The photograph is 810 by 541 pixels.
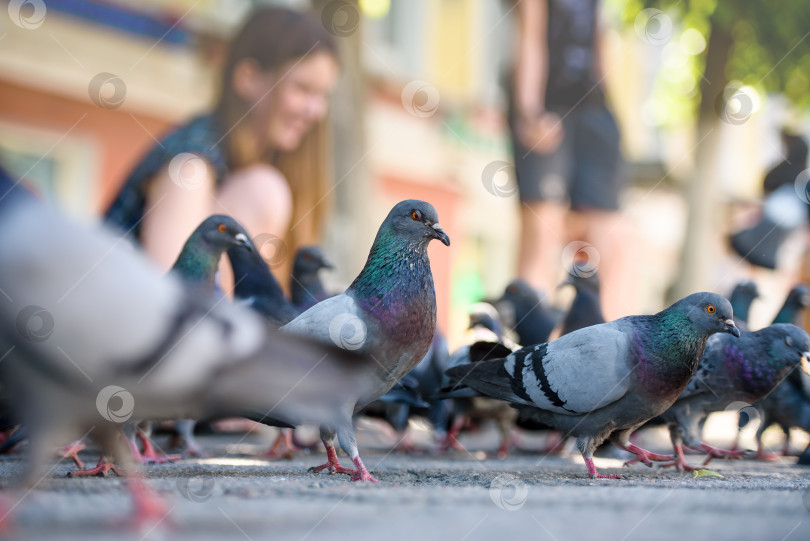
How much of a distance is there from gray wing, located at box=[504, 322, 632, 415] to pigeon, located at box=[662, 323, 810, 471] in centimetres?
79

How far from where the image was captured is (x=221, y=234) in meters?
4.73

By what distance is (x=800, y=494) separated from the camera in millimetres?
3490

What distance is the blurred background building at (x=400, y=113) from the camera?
895 centimetres

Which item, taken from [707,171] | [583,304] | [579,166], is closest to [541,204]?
[579,166]

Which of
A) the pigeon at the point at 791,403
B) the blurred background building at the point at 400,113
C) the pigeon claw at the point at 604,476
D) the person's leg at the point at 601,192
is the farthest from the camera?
the person's leg at the point at 601,192

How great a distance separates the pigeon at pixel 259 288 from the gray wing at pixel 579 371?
1.25m

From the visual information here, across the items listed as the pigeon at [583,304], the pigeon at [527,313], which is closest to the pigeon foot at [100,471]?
the pigeon at [583,304]

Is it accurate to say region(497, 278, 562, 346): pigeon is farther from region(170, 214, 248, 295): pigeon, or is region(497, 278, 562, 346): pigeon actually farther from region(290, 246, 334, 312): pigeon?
region(170, 214, 248, 295): pigeon

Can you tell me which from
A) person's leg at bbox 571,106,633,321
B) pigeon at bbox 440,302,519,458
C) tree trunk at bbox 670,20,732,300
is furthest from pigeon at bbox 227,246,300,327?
tree trunk at bbox 670,20,732,300

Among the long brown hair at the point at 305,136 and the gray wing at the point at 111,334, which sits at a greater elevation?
the long brown hair at the point at 305,136

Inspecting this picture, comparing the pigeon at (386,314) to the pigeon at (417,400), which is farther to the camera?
the pigeon at (417,400)

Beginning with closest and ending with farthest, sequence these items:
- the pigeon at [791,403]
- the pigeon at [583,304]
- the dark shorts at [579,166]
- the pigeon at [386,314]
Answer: the pigeon at [386,314] < the pigeon at [791,403] < the pigeon at [583,304] < the dark shorts at [579,166]

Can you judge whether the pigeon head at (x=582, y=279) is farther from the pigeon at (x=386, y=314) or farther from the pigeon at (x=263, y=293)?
the pigeon at (x=386, y=314)

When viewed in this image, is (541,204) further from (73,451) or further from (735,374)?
(73,451)
